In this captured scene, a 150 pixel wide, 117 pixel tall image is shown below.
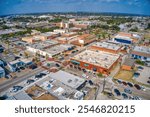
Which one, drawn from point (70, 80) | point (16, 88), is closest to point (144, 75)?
point (70, 80)

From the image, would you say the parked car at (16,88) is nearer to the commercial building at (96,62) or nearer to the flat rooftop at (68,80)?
the flat rooftop at (68,80)

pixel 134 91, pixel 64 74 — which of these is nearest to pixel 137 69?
pixel 134 91

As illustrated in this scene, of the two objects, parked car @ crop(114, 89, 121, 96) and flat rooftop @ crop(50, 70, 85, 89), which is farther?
flat rooftop @ crop(50, 70, 85, 89)

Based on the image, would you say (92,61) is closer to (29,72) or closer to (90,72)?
(90,72)

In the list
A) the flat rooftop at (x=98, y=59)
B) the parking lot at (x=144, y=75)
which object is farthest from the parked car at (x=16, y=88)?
the parking lot at (x=144, y=75)

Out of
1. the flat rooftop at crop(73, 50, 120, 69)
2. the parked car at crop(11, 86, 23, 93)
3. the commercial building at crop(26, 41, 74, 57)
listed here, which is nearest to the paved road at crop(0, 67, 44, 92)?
the parked car at crop(11, 86, 23, 93)

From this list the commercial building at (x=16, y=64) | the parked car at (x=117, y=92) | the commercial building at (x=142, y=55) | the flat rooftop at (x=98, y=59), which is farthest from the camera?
the commercial building at (x=142, y=55)

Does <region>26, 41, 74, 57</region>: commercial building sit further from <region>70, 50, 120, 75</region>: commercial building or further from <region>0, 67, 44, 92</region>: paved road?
<region>0, 67, 44, 92</region>: paved road

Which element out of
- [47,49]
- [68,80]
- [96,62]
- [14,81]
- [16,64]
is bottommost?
[14,81]

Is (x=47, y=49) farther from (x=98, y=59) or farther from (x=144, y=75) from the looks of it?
(x=144, y=75)
